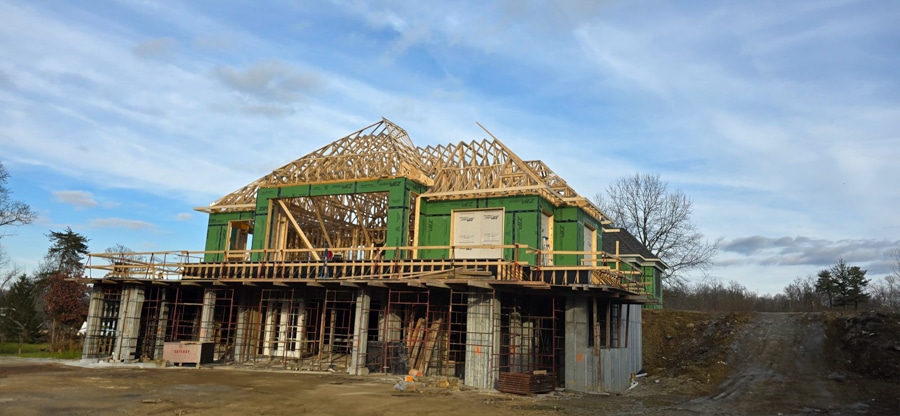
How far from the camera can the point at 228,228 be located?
31312 mm

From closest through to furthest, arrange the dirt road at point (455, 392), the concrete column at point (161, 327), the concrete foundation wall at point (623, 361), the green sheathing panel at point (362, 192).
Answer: the dirt road at point (455, 392)
the concrete foundation wall at point (623, 361)
the green sheathing panel at point (362, 192)
the concrete column at point (161, 327)

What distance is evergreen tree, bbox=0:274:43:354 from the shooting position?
4166 centimetres

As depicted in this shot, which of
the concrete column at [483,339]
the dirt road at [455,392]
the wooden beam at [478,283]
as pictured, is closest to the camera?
the dirt road at [455,392]

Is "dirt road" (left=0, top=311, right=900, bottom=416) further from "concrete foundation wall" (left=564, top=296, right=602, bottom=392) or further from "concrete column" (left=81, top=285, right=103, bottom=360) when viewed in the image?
"concrete column" (left=81, top=285, right=103, bottom=360)

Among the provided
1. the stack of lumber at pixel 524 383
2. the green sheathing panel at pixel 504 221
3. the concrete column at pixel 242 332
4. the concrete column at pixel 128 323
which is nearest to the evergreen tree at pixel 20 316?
the concrete column at pixel 128 323

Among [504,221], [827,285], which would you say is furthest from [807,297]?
[504,221]

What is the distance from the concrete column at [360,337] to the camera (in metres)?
22.3

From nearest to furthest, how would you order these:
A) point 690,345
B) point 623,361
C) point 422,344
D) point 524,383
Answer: point 524,383
point 422,344
point 623,361
point 690,345

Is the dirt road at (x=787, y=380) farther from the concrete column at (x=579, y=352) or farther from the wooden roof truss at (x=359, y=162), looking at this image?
the wooden roof truss at (x=359, y=162)

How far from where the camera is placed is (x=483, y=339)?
19.8m

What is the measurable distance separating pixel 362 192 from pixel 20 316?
31.9 m

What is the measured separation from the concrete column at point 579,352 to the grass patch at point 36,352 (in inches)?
963

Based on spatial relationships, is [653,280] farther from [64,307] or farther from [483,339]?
[64,307]

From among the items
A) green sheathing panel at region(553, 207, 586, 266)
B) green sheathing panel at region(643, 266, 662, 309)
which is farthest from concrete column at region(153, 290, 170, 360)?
green sheathing panel at region(643, 266, 662, 309)
